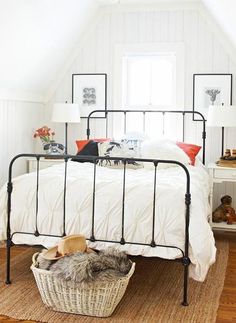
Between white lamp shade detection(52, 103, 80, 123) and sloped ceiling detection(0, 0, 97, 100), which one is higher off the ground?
sloped ceiling detection(0, 0, 97, 100)

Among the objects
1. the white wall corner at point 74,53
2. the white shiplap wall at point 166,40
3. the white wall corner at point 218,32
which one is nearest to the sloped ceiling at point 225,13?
the white wall corner at point 218,32

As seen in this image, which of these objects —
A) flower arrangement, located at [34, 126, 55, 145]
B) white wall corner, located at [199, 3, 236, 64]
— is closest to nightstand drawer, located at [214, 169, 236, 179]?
white wall corner, located at [199, 3, 236, 64]

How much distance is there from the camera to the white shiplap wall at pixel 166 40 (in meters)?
5.04

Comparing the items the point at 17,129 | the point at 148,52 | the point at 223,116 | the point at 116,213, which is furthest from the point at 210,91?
the point at 116,213

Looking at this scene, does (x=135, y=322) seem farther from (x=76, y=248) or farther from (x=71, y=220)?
(x=71, y=220)

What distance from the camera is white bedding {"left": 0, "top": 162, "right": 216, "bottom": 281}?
9.23 feet

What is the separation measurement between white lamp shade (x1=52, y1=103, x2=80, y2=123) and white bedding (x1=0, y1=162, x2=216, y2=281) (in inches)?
71.9

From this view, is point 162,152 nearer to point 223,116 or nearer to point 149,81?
point 223,116

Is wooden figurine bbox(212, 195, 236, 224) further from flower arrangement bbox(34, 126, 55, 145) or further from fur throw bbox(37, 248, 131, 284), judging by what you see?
fur throw bbox(37, 248, 131, 284)

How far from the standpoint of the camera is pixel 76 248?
282 cm

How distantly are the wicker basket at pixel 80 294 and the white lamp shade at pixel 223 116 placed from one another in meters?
2.32

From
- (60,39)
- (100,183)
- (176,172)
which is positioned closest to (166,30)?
(60,39)

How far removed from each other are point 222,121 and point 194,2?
1.40m

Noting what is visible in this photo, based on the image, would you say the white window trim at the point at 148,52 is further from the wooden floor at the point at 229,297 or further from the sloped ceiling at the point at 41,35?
Answer: the wooden floor at the point at 229,297
